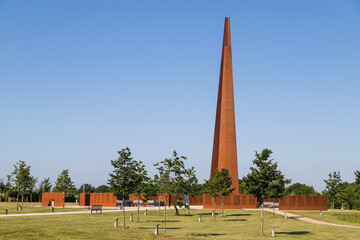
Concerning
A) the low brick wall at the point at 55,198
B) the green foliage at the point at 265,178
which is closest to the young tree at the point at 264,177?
the green foliage at the point at 265,178

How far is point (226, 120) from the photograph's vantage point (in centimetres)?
8425

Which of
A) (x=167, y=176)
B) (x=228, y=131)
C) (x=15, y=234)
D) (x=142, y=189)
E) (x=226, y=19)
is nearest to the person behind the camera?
(x=15, y=234)

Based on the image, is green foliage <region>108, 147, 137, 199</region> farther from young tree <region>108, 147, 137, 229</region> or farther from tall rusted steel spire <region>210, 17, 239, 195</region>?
tall rusted steel spire <region>210, 17, 239, 195</region>

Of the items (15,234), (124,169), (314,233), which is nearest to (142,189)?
(124,169)

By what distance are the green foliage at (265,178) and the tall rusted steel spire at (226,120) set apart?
45.4m

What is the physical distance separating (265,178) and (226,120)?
48594 mm

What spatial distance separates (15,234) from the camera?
3166cm

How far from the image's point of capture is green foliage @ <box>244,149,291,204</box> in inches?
1410

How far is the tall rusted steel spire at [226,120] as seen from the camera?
83.1 m

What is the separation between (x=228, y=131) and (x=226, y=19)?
2515 centimetres

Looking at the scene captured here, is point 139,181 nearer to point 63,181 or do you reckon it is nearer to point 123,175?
point 123,175

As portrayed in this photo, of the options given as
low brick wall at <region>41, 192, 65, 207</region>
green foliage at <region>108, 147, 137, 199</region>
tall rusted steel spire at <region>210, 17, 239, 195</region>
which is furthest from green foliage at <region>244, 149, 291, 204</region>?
low brick wall at <region>41, 192, 65, 207</region>

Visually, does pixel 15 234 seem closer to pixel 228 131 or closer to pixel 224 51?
pixel 228 131

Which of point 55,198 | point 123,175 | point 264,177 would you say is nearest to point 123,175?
point 123,175
